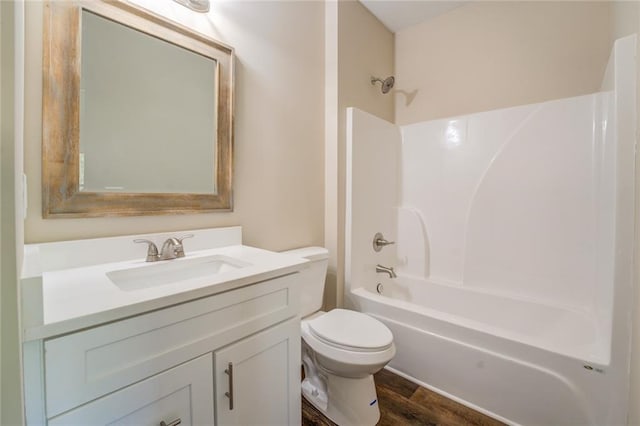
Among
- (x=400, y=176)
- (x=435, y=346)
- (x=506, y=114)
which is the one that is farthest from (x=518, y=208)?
(x=435, y=346)

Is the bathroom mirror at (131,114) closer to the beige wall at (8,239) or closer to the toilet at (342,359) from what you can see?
the beige wall at (8,239)

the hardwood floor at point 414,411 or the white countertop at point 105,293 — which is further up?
the white countertop at point 105,293

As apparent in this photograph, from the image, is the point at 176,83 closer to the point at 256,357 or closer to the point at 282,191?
the point at 282,191

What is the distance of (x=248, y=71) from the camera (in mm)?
1476

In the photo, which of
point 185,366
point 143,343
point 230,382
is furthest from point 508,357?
point 143,343

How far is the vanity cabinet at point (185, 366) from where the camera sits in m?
0.57

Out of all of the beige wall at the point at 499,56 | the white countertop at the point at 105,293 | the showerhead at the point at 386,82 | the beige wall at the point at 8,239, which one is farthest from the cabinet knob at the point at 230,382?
the beige wall at the point at 499,56

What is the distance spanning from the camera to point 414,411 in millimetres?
1421

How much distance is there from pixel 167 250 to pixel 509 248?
2148 millimetres

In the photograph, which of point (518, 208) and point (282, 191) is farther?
point (518, 208)

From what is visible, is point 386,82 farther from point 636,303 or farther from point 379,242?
point 636,303

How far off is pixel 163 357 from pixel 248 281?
30 centimetres

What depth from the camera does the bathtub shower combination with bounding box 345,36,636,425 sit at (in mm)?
1165

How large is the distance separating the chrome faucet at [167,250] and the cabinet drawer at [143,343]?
17.7 inches
